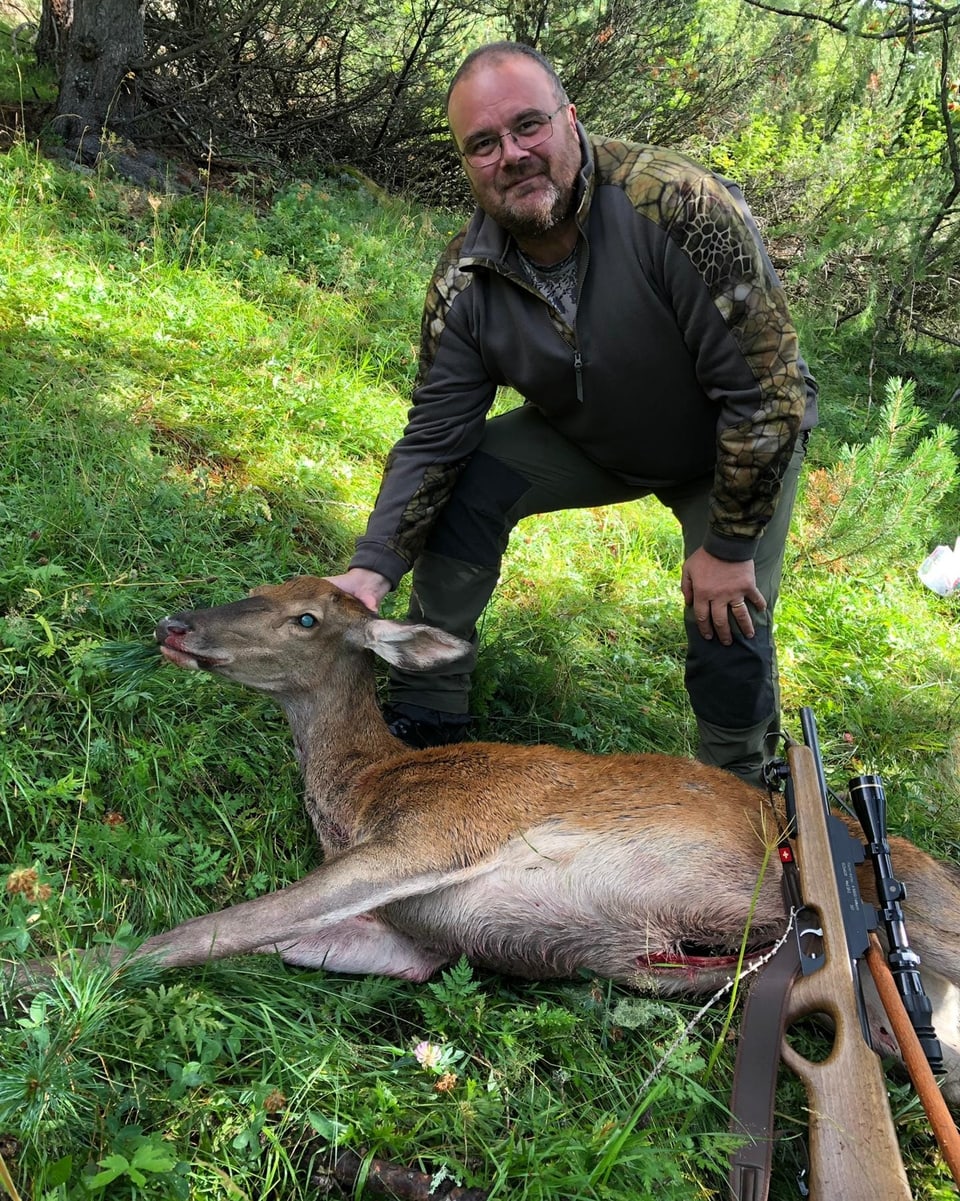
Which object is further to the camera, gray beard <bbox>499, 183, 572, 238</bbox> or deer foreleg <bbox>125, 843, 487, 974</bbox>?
gray beard <bbox>499, 183, 572, 238</bbox>

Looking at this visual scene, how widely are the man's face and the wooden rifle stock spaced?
8.09 feet

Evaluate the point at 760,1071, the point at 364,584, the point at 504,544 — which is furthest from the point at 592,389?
the point at 760,1071

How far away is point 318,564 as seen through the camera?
5.04 metres

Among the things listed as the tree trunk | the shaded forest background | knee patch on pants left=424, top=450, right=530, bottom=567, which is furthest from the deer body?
the shaded forest background

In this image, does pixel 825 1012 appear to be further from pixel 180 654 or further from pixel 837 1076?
pixel 180 654

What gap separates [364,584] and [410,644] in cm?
39

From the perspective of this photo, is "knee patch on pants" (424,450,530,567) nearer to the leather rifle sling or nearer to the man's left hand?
the man's left hand

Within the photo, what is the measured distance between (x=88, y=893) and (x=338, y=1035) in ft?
3.23

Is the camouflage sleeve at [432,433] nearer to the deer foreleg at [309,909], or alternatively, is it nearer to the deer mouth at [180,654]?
the deer mouth at [180,654]

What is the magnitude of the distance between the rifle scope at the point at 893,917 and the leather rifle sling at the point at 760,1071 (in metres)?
0.30

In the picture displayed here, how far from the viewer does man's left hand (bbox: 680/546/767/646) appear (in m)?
4.03

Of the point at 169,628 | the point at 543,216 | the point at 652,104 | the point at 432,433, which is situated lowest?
the point at 169,628

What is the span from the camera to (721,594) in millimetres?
4055

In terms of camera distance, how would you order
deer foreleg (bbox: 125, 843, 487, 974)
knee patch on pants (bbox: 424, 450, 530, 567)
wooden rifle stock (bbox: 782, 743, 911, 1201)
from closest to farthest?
1. wooden rifle stock (bbox: 782, 743, 911, 1201)
2. deer foreleg (bbox: 125, 843, 487, 974)
3. knee patch on pants (bbox: 424, 450, 530, 567)
